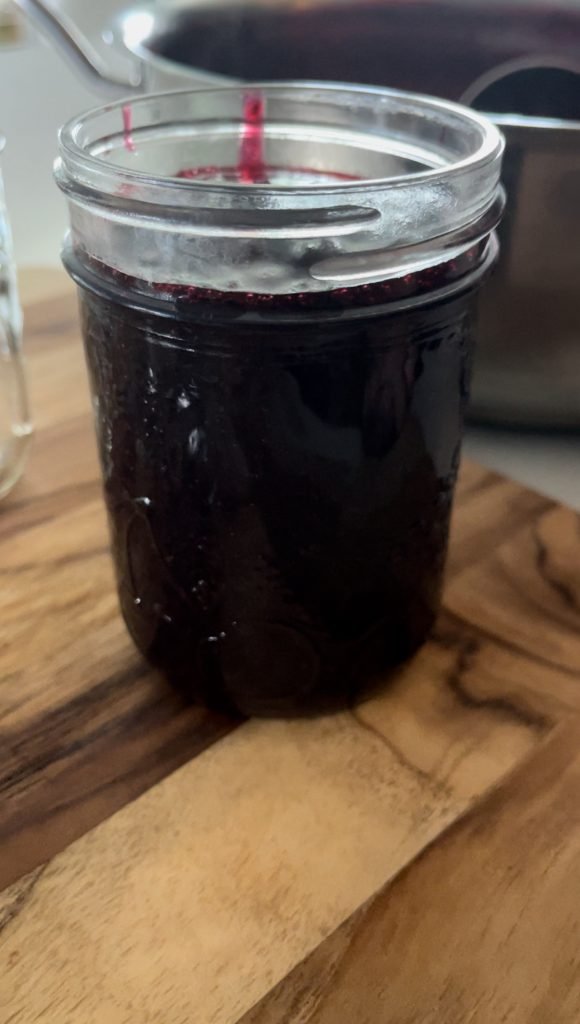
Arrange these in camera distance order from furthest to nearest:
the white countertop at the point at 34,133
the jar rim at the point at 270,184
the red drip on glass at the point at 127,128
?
the white countertop at the point at 34,133 < the red drip on glass at the point at 127,128 < the jar rim at the point at 270,184

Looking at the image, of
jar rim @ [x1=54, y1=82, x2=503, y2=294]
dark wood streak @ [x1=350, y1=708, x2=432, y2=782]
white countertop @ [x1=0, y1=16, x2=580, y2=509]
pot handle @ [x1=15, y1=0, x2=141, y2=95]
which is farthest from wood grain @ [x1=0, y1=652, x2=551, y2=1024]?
white countertop @ [x1=0, y1=16, x2=580, y2=509]

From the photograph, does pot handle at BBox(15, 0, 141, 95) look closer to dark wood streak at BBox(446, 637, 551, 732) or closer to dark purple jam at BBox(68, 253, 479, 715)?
dark purple jam at BBox(68, 253, 479, 715)

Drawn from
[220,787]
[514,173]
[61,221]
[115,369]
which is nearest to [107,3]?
[61,221]

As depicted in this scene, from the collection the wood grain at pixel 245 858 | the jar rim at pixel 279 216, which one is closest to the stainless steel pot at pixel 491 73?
the jar rim at pixel 279 216

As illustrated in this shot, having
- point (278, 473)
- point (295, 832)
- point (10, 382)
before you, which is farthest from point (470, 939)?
point (10, 382)

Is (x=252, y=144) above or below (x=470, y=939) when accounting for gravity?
above

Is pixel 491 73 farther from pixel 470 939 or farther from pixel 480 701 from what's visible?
pixel 470 939

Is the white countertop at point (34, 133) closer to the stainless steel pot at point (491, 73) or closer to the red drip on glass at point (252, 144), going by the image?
the stainless steel pot at point (491, 73)
